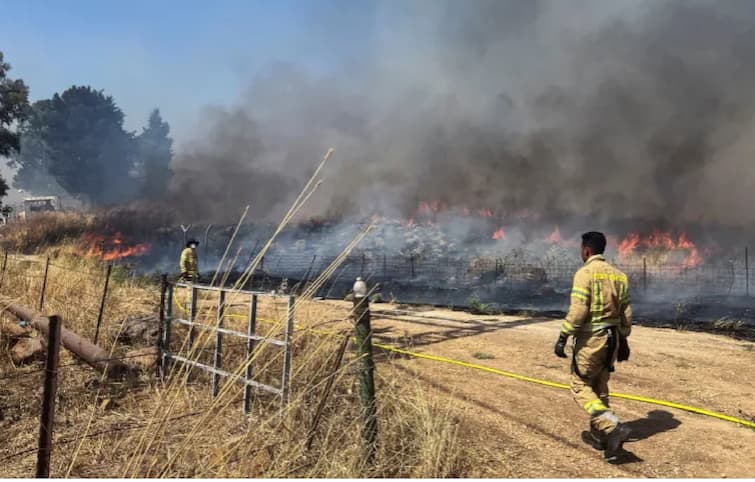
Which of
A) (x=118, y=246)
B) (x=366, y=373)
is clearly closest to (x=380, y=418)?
(x=366, y=373)

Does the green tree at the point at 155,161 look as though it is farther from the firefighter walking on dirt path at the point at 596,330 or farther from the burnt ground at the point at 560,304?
the firefighter walking on dirt path at the point at 596,330

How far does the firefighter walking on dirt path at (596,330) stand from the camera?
155 inches

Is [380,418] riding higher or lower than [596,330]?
lower

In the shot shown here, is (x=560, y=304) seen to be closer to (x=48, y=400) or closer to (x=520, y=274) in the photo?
(x=520, y=274)

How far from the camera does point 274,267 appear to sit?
25.0m

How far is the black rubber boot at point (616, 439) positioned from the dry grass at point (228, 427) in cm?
111

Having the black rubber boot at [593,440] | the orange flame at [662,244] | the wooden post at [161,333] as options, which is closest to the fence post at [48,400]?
the wooden post at [161,333]

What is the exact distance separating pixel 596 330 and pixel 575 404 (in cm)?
150

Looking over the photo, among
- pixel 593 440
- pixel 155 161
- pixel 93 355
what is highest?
pixel 155 161

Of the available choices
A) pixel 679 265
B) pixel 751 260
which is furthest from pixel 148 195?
→ pixel 751 260

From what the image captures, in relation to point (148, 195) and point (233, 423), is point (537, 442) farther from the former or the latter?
point (148, 195)

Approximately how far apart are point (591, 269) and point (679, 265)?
62.5 feet

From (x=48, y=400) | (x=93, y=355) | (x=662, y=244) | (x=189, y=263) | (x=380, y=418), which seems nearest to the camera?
(x=48, y=400)

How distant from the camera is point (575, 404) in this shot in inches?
200
